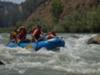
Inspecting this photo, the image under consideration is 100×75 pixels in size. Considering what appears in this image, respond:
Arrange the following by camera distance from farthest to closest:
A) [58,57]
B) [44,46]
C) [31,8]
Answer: [31,8] < [44,46] < [58,57]

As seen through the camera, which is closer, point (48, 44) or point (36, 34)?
point (48, 44)

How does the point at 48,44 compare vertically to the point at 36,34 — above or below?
below

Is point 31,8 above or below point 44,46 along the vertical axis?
below

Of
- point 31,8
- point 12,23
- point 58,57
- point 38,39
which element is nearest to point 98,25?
point 38,39

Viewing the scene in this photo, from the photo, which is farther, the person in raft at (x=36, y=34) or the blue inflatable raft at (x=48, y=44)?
the person in raft at (x=36, y=34)

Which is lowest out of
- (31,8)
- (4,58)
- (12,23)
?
(12,23)

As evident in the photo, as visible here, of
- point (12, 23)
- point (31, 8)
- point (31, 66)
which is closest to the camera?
point (31, 66)

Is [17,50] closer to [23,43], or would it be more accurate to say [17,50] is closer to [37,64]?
[23,43]

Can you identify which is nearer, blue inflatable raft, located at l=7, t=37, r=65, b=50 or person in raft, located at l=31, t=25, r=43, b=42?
blue inflatable raft, located at l=7, t=37, r=65, b=50

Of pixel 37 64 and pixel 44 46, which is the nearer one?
pixel 37 64

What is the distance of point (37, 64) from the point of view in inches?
603

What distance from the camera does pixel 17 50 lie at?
22047mm

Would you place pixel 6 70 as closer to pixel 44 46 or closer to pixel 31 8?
pixel 44 46

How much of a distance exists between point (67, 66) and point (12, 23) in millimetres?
171834
